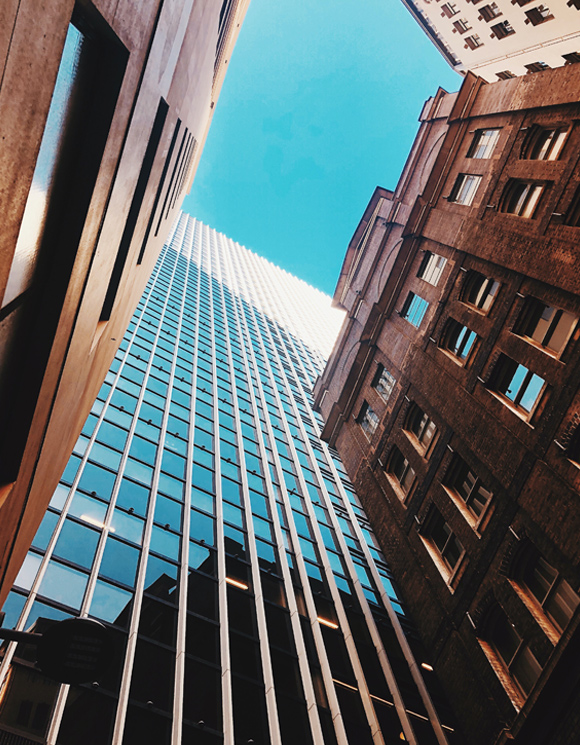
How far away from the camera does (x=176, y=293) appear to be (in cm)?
4722

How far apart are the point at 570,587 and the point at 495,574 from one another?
2549 millimetres

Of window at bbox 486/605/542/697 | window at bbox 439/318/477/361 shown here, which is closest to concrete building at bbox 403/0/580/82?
window at bbox 439/318/477/361

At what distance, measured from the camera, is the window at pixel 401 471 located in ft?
67.9

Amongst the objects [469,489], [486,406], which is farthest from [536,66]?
[469,489]

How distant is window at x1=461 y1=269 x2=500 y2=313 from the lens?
756 inches

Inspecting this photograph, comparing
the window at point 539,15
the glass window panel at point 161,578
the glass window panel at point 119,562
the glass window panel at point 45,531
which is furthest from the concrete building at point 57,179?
the window at point 539,15

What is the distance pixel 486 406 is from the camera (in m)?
17.0

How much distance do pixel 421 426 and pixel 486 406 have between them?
14.5 feet

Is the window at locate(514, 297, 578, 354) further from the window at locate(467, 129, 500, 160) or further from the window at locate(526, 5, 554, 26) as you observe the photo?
the window at locate(526, 5, 554, 26)

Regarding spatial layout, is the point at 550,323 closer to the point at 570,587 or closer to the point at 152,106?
the point at 570,587

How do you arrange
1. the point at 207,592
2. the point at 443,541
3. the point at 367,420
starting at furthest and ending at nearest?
the point at 367,420 → the point at 443,541 → the point at 207,592

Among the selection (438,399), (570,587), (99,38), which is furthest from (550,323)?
(99,38)

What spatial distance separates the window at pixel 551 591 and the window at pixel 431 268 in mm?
13324

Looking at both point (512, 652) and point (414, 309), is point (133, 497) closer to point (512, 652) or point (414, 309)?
point (512, 652)
